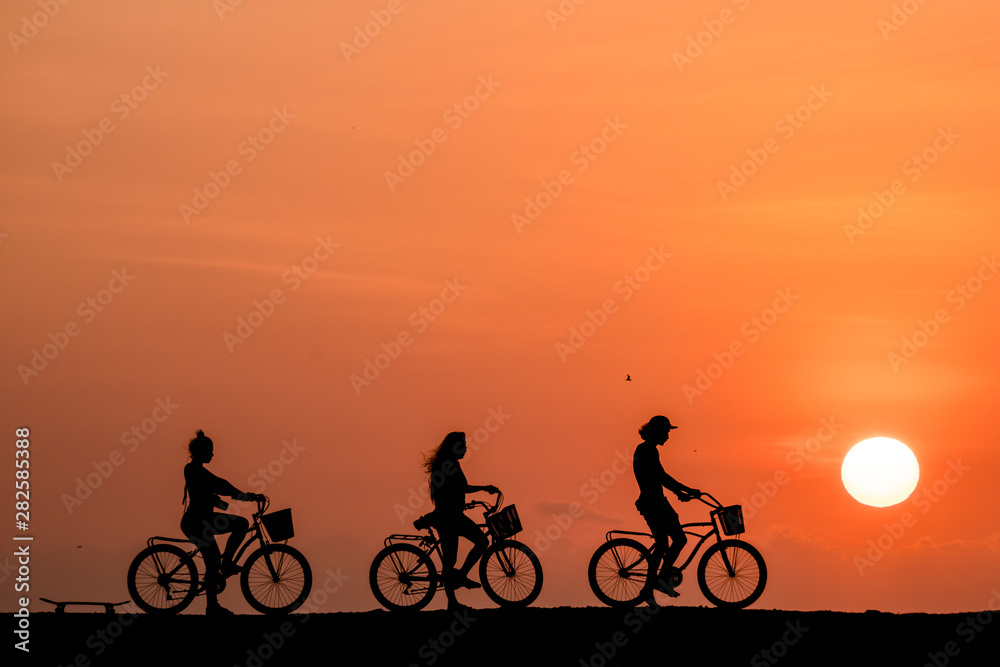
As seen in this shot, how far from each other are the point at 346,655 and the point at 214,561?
3.10 m

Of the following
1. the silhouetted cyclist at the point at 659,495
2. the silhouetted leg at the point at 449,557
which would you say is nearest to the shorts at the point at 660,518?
the silhouetted cyclist at the point at 659,495

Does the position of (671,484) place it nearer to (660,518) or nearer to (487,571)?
(660,518)

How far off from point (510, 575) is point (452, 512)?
1250 mm

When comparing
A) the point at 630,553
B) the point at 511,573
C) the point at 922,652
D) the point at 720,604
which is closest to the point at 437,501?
the point at 511,573

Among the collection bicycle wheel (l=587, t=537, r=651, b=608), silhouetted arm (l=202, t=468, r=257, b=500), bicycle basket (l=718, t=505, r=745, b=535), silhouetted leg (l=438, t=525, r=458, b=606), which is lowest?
silhouetted arm (l=202, t=468, r=257, b=500)

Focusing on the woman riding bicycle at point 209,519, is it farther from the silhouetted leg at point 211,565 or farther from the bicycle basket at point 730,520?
the bicycle basket at point 730,520

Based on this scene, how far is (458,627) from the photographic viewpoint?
1552 centimetres

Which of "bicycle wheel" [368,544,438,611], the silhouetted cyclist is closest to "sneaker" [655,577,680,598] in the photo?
the silhouetted cyclist

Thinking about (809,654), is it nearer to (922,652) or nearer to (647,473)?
(922,652)

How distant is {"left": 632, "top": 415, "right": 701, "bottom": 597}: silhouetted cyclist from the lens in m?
16.9

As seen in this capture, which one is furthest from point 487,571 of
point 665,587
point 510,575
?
point 665,587

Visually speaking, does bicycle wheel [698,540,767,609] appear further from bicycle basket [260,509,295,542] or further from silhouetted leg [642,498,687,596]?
bicycle basket [260,509,295,542]

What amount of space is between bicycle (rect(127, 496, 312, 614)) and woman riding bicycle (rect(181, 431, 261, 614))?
12cm

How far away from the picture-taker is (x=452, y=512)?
1714 centimetres
